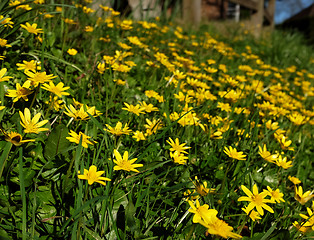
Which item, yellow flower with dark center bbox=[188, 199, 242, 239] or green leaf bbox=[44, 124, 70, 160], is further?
green leaf bbox=[44, 124, 70, 160]

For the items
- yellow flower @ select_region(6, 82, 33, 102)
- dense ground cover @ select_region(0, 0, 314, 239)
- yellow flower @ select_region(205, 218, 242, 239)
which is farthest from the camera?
yellow flower @ select_region(6, 82, 33, 102)

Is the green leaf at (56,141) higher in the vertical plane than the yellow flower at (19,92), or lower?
lower

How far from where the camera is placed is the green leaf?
1254 mm

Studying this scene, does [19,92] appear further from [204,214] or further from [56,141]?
[204,214]

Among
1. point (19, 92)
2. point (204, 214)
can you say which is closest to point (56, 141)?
point (19, 92)

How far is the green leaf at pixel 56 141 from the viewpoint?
125cm

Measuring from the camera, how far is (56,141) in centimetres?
126

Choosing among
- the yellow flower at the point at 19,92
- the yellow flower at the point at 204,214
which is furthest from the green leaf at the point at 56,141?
the yellow flower at the point at 204,214

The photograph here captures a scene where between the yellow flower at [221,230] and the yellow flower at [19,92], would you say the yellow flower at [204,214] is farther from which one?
the yellow flower at [19,92]

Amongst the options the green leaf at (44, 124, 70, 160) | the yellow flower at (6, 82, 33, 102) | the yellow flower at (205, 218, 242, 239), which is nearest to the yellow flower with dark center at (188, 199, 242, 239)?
the yellow flower at (205, 218, 242, 239)

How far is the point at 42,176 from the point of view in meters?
1.23

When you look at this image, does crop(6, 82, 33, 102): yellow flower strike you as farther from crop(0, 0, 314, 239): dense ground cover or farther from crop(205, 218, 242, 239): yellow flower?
crop(205, 218, 242, 239): yellow flower

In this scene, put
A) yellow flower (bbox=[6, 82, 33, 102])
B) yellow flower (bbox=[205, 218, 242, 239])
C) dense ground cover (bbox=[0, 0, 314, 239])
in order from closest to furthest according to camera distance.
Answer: yellow flower (bbox=[205, 218, 242, 239])
dense ground cover (bbox=[0, 0, 314, 239])
yellow flower (bbox=[6, 82, 33, 102])

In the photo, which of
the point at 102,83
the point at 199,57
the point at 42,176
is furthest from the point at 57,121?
the point at 199,57
